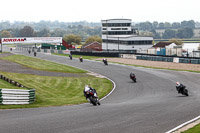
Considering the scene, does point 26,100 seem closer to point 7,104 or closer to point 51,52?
point 7,104

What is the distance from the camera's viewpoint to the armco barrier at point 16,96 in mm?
20328

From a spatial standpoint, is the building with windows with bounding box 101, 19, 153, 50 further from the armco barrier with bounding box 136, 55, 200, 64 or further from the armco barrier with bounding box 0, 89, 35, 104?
the armco barrier with bounding box 0, 89, 35, 104

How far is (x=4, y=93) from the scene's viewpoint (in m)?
20.4

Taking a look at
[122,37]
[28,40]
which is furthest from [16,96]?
[122,37]

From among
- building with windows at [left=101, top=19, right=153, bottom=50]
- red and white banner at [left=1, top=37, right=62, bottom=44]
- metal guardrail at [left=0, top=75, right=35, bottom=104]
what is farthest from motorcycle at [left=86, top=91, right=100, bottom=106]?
Answer: building with windows at [left=101, top=19, right=153, bottom=50]

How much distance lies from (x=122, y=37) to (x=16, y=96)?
4263 inches

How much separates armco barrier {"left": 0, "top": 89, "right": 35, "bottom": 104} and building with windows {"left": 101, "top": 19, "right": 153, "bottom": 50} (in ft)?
334

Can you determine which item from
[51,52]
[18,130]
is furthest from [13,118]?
[51,52]

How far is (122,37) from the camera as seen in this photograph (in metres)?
128

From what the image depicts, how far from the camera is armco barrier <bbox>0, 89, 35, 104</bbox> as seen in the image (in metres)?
20.3

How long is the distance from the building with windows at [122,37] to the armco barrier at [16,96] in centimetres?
10184

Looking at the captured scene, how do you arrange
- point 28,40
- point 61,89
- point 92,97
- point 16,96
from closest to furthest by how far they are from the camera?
point 16,96 → point 92,97 → point 61,89 → point 28,40

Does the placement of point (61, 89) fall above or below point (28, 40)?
below

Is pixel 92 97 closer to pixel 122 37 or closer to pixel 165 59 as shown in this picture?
pixel 165 59
